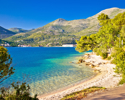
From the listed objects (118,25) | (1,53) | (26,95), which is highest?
(118,25)

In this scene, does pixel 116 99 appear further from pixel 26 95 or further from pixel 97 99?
pixel 26 95

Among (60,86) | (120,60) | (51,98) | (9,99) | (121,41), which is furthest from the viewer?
(121,41)

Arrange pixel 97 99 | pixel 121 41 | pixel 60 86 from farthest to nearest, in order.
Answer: pixel 121 41
pixel 60 86
pixel 97 99

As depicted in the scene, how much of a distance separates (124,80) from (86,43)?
38019 mm

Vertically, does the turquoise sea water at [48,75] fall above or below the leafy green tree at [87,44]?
below

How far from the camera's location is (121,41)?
106 ft

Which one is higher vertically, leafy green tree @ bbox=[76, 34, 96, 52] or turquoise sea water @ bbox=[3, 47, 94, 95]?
leafy green tree @ bbox=[76, 34, 96, 52]

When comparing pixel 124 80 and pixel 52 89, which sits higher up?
pixel 124 80

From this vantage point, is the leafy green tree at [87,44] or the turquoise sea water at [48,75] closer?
the turquoise sea water at [48,75]

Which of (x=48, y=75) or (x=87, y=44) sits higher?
(x=87, y=44)

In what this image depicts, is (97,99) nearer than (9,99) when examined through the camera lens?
No

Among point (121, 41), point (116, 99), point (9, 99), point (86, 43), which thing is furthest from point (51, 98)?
point (86, 43)

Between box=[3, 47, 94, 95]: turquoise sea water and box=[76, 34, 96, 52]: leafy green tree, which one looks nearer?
box=[3, 47, 94, 95]: turquoise sea water

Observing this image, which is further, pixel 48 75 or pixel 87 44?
pixel 87 44
